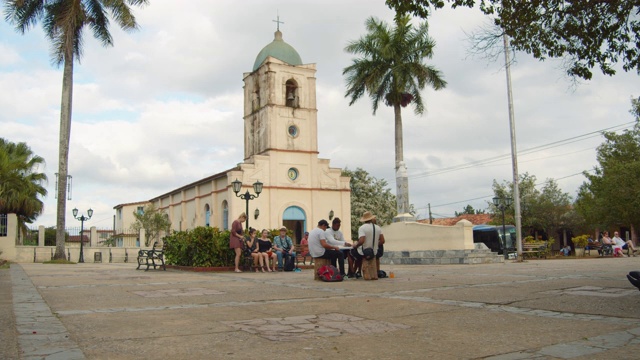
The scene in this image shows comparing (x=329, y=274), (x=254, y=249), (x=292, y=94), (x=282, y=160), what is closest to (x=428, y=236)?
(x=254, y=249)

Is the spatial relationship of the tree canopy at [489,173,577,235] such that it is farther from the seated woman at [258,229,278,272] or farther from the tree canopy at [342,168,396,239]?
the seated woman at [258,229,278,272]

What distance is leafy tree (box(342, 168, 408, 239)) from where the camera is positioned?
44.0 m

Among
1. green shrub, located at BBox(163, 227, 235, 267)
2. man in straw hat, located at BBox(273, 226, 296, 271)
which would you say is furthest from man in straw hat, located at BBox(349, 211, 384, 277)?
green shrub, located at BBox(163, 227, 235, 267)

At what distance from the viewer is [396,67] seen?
31734 mm

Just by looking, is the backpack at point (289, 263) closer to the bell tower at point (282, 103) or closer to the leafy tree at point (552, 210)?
the bell tower at point (282, 103)

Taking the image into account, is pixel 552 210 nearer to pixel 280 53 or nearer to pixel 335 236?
pixel 280 53

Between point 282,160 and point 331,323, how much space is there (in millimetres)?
33170

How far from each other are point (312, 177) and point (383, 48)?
1150cm

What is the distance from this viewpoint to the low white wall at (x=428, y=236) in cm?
2317

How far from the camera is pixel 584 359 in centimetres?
404

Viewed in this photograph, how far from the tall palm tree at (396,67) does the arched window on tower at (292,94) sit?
7362 millimetres

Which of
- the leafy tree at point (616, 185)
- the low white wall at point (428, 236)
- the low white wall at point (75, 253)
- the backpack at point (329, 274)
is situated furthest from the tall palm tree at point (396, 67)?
the backpack at point (329, 274)

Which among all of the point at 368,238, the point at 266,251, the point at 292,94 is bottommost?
the point at 266,251

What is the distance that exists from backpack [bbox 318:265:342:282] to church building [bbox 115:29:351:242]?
25591 mm
